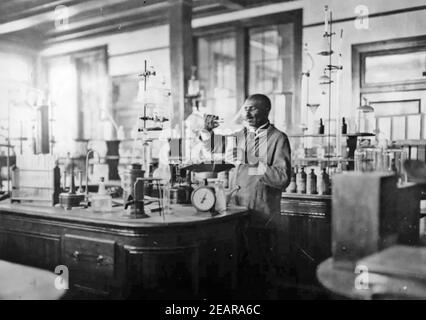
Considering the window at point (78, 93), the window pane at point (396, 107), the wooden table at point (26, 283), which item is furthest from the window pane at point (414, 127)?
the window at point (78, 93)

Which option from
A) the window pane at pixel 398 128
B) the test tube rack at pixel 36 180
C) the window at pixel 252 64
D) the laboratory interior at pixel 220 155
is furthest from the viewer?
the window at pixel 252 64

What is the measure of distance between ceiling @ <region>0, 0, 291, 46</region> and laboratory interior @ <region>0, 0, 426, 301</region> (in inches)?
1.3

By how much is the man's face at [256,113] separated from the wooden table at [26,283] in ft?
5.53

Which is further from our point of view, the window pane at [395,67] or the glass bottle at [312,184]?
the window pane at [395,67]

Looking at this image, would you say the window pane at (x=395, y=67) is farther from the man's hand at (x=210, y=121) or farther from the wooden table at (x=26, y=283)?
the wooden table at (x=26, y=283)

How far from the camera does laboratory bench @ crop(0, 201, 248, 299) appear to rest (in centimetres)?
245

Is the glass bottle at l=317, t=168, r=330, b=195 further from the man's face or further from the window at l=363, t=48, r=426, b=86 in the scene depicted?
the window at l=363, t=48, r=426, b=86

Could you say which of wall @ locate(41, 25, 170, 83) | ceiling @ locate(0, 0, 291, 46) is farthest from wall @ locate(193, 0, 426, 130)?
wall @ locate(41, 25, 170, 83)

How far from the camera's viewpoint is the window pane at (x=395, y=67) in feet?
15.2

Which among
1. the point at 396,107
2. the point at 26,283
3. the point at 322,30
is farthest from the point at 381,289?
the point at 322,30

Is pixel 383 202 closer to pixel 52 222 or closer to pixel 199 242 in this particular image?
pixel 199 242

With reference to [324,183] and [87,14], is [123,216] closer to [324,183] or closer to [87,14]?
[324,183]

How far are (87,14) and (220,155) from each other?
14.2ft

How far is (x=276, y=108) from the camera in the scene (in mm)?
5750
